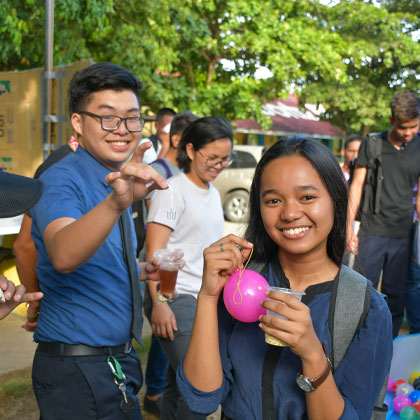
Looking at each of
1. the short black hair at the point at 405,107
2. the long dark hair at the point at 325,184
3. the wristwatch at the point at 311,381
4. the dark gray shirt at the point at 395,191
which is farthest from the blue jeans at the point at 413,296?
the wristwatch at the point at 311,381

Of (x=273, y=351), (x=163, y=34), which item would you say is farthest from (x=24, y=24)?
(x=273, y=351)

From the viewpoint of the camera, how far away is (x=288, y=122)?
2559cm

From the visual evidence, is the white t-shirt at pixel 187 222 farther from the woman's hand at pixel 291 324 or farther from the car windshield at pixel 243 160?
the car windshield at pixel 243 160

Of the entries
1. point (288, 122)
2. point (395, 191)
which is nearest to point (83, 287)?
point (395, 191)

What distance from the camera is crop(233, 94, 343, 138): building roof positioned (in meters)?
22.9

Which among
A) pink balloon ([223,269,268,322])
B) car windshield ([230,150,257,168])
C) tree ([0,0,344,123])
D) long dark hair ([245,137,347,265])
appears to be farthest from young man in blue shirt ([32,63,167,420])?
car windshield ([230,150,257,168])

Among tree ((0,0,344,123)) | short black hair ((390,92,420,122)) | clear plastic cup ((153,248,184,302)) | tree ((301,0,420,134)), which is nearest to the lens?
clear plastic cup ((153,248,184,302))

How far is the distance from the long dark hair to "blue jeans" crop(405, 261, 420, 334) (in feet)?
9.90

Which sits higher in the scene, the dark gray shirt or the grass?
the dark gray shirt

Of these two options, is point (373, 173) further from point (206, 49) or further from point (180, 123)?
point (206, 49)

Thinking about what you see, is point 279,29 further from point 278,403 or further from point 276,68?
point 278,403

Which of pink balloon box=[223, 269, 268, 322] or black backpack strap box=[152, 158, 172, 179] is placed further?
black backpack strap box=[152, 158, 172, 179]

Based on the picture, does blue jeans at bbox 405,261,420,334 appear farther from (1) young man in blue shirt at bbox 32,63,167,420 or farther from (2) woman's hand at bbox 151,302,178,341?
(1) young man in blue shirt at bbox 32,63,167,420

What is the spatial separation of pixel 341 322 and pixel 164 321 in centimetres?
140
